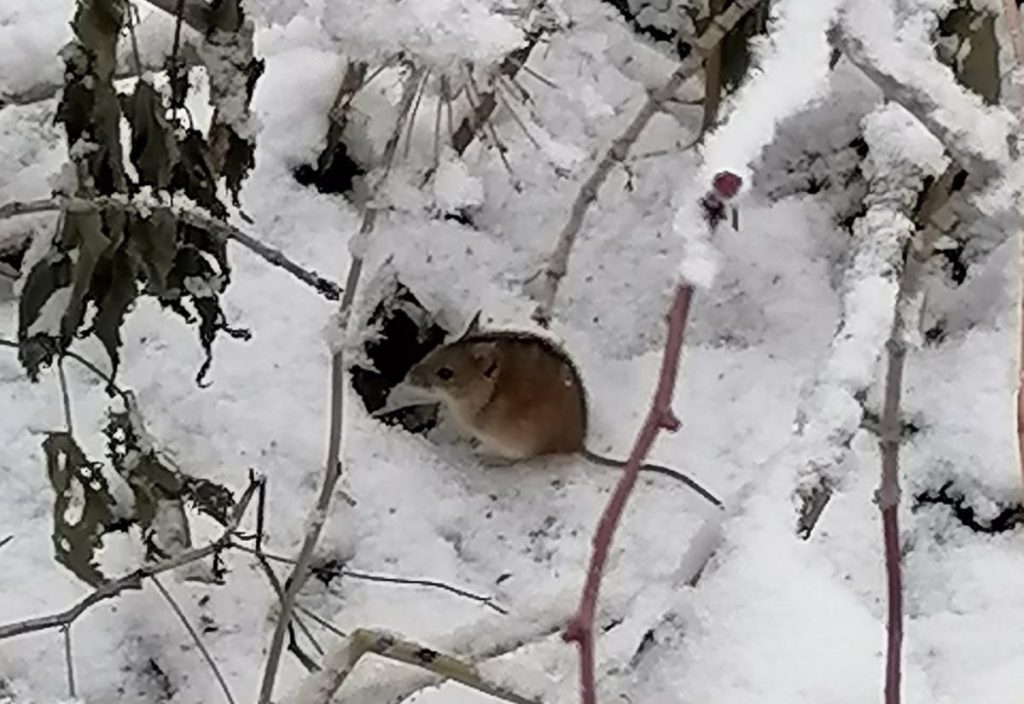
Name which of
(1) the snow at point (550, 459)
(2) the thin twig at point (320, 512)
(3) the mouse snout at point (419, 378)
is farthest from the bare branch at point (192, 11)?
(3) the mouse snout at point (419, 378)

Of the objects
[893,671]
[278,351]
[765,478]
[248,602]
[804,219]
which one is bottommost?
[893,671]

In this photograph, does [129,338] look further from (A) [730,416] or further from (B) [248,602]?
(A) [730,416]

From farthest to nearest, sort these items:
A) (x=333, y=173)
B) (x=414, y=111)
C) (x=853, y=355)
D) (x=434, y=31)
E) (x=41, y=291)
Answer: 1. (x=333, y=173)
2. (x=414, y=111)
3. (x=41, y=291)
4. (x=434, y=31)
5. (x=853, y=355)

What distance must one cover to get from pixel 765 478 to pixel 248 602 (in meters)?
0.61

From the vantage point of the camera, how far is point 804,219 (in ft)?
5.21

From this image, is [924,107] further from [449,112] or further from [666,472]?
[449,112]

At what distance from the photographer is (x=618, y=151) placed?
4.16 feet

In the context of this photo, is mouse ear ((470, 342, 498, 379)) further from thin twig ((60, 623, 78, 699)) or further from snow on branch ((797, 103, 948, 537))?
snow on branch ((797, 103, 948, 537))

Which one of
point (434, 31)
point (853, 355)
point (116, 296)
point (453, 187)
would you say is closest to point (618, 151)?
point (453, 187)

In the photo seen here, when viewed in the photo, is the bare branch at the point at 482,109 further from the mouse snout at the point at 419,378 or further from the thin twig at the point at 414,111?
the mouse snout at the point at 419,378

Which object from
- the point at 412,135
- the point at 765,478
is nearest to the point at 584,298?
the point at 412,135

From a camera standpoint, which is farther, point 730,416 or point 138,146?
point 730,416

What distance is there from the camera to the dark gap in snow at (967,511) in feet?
4.50

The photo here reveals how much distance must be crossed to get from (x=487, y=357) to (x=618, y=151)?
0.87 feet
